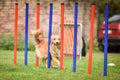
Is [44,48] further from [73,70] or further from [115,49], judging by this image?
[115,49]

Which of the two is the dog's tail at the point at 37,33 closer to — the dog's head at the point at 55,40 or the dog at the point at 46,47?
the dog at the point at 46,47

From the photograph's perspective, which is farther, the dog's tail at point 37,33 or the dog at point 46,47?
the dog at point 46,47

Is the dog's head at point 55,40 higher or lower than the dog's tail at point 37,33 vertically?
lower

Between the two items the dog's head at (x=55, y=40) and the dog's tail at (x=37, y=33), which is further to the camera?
the dog's head at (x=55, y=40)

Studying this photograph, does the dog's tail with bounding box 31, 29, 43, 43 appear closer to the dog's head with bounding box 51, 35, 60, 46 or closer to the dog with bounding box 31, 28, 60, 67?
the dog with bounding box 31, 28, 60, 67

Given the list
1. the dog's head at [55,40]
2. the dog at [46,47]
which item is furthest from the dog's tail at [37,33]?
the dog's head at [55,40]

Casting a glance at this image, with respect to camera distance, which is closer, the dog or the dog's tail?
the dog's tail

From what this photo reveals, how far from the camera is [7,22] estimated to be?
21.0 m

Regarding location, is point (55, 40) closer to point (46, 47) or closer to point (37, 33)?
point (46, 47)

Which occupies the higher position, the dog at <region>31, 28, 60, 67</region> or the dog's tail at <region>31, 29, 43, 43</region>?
the dog's tail at <region>31, 29, 43, 43</region>

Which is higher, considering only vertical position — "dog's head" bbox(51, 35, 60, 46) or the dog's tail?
the dog's tail

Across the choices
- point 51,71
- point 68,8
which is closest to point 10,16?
point 68,8

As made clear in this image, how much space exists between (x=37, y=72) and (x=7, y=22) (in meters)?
10.5

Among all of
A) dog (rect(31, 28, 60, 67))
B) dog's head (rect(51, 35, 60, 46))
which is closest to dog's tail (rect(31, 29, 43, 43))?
dog (rect(31, 28, 60, 67))
